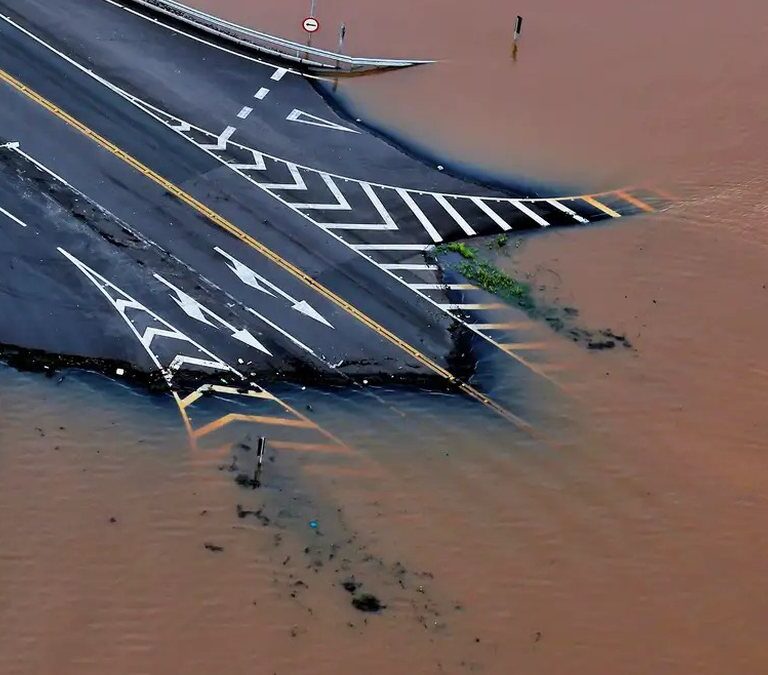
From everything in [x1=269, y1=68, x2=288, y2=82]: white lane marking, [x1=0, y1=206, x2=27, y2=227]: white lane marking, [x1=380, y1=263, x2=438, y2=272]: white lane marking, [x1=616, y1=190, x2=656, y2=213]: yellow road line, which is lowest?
[x1=0, y1=206, x2=27, y2=227]: white lane marking

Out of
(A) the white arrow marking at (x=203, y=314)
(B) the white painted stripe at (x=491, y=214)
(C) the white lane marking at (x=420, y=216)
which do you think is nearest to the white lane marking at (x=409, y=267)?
(C) the white lane marking at (x=420, y=216)

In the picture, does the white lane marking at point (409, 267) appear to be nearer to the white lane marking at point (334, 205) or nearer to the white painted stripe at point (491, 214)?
the white lane marking at point (334, 205)

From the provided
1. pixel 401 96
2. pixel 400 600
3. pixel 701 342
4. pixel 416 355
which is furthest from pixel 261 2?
pixel 400 600

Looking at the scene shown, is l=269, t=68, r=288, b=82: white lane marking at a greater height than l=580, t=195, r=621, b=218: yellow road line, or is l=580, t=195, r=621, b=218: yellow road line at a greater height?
l=269, t=68, r=288, b=82: white lane marking

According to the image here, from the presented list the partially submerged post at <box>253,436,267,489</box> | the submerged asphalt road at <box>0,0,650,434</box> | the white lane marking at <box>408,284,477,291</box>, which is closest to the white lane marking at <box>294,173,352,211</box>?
the submerged asphalt road at <box>0,0,650,434</box>

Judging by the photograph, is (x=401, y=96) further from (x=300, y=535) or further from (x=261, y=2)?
(x=300, y=535)

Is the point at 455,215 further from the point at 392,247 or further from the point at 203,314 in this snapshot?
the point at 203,314

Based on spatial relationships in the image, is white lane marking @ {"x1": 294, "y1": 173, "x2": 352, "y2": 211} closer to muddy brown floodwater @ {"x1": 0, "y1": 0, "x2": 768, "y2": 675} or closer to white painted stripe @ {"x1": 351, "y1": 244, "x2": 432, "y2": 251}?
white painted stripe @ {"x1": 351, "y1": 244, "x2": 432, "y2": 251}
